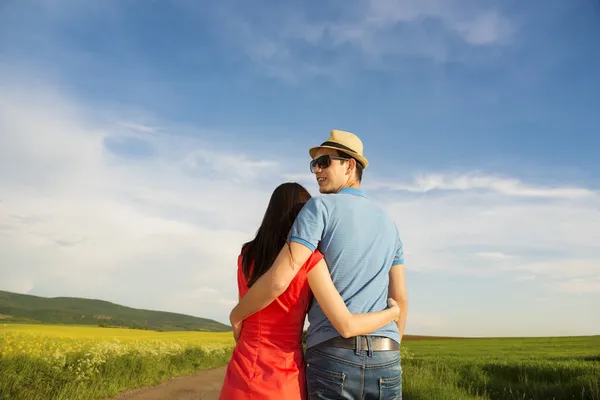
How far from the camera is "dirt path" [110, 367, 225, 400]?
36.3 ft

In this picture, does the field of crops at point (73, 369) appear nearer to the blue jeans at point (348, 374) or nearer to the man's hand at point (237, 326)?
the man's hand at point (237, 326)

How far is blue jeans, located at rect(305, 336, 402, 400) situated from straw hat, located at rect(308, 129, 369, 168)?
1.11 m

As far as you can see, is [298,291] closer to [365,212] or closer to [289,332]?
[289,332]

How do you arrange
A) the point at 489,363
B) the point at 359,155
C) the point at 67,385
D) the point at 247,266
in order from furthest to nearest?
the point at 489,363, the point at 67,385, the point at 359,155, the point at 247,266

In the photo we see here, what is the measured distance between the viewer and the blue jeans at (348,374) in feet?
7.87

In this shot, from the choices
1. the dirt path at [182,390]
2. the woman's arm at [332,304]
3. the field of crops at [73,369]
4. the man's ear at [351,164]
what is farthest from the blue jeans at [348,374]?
the dirt path at [182,390]

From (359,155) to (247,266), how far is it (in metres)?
0.93

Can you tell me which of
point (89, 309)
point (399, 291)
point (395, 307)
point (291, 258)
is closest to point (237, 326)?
point (291, 258)

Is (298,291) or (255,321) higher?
(298,291)

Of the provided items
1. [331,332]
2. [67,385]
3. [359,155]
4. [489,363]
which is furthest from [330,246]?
[489,363]

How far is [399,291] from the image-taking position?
299 centimetres

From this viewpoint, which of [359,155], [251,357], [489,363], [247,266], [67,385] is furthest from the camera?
[489,363]

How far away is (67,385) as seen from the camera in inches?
376

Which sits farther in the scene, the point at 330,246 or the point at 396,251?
the point at 396,251
